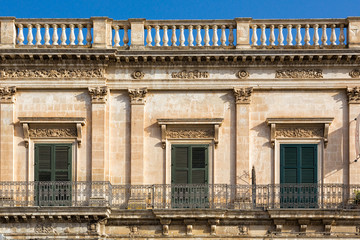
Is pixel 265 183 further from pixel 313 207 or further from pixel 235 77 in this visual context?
pixel 235 77

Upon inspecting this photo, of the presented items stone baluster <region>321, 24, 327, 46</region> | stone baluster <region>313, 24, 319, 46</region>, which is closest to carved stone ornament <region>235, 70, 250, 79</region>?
stone baluster <region>313, 24, 319, 46</region>

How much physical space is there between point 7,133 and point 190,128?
5.86 m

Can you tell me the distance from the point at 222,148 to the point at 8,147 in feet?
22.4

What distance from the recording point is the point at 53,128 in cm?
2647

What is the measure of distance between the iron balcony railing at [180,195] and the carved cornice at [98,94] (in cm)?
271

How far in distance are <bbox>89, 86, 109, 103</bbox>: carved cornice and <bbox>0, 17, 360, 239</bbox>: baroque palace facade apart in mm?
32

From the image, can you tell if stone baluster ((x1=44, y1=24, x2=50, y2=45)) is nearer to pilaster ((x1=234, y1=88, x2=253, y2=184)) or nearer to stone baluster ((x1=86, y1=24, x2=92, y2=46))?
stone baluster ((x1=86, y1=24, x2=92, y2=46))

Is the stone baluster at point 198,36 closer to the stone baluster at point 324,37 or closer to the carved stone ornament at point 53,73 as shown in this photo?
the carved stone ornament at point 53,73

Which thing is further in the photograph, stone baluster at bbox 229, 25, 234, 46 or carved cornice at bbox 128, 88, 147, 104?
stone baluster at bbox 229, 25, 234, 46

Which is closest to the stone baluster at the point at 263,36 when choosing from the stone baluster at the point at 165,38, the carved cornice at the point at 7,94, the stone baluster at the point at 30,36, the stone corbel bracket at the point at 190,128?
the stone corbel bracket at the point at 190,128

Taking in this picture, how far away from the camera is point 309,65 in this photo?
26.6 metres

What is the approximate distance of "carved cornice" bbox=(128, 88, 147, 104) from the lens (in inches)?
1046

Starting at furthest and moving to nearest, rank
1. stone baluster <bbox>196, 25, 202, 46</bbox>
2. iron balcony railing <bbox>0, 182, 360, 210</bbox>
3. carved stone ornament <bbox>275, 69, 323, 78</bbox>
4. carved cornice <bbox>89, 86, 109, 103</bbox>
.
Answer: stone baluster <bbox>196, 25, 202, 46</bbox> < carved stone ornament <bbox>275, 69, 323, 78</bbox> < carved cornice <bbox>89, 86, 109, 103</bbox> < iron balcony railing <bbox>0, 182, 360, 210</bbox>

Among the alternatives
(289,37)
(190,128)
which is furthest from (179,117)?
(289,37)
